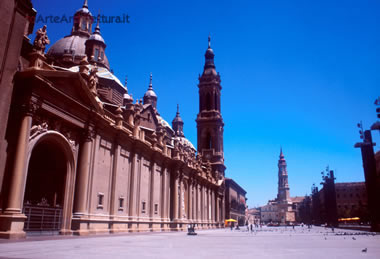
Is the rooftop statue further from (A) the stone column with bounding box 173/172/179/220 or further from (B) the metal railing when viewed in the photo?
(A) the stone column with bounding box 173/172/179/220

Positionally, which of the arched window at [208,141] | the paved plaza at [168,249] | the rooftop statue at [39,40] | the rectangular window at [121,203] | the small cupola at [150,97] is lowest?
the paved plaza at [168,249]

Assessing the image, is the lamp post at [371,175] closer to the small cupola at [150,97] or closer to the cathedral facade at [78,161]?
the cathedral facade at [78,161]

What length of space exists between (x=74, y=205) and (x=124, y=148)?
894cm

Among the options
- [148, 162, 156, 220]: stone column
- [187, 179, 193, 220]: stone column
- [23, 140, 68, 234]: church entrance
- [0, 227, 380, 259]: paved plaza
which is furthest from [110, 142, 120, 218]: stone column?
[187, 179, 193, 220]: stone column

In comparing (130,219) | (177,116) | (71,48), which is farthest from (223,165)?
(130,219)

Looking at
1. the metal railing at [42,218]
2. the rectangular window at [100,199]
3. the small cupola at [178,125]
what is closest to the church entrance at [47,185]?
the metal railing at [42,218]

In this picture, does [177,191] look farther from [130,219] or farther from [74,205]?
[74,205]

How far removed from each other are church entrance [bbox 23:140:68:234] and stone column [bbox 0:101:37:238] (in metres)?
2.74

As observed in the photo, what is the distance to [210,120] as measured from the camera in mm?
83438

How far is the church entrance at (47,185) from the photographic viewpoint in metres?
20.1

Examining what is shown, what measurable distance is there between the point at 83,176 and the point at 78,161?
1.19 m

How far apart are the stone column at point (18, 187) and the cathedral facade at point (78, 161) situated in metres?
0.05

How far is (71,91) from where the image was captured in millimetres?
22109

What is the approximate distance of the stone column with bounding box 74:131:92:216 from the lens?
2230 cm
